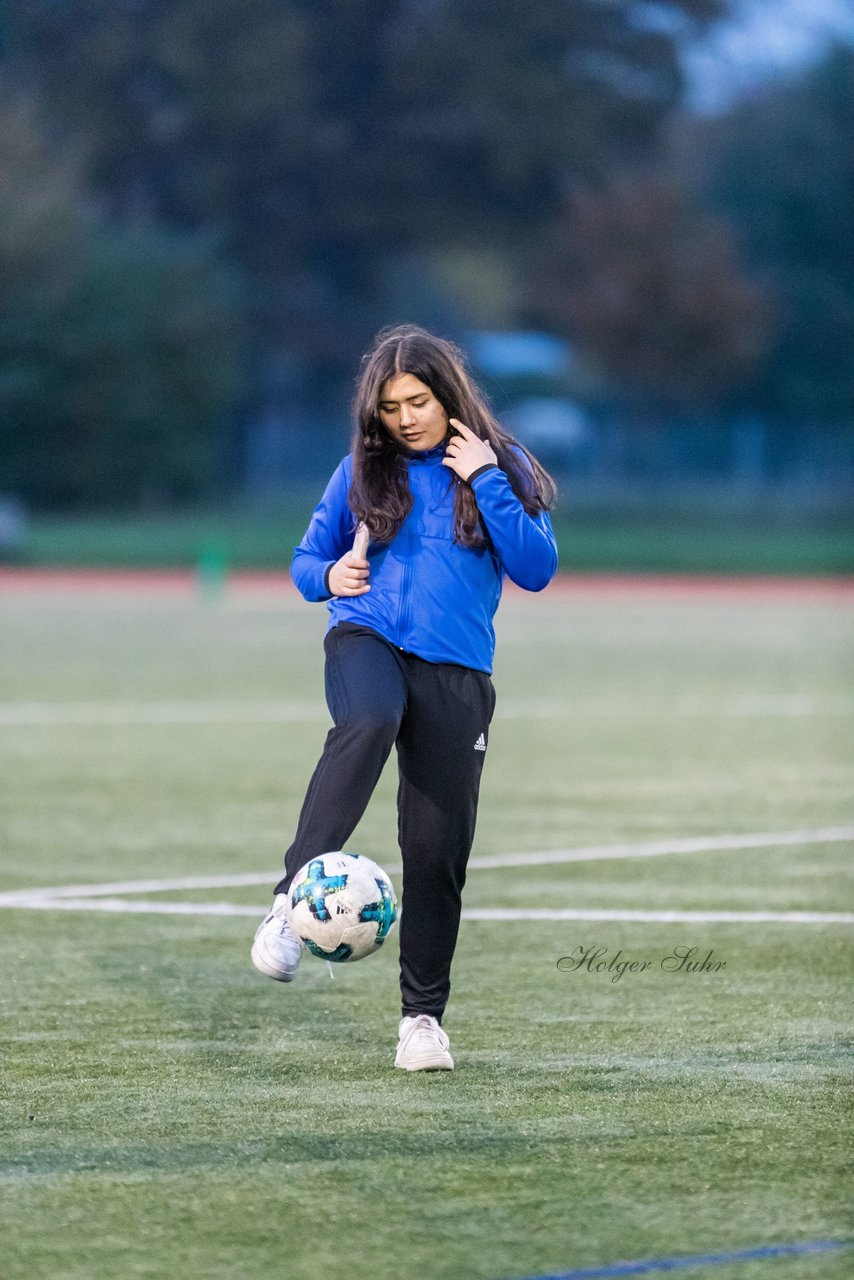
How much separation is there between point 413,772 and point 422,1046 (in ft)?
2.24

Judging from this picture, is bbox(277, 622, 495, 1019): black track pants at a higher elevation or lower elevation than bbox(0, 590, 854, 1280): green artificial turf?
higher

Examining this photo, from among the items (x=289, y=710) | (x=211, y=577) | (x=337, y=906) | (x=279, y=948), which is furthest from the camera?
(x=211, y=577)

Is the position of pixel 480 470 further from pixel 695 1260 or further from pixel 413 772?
pixel 695 1260

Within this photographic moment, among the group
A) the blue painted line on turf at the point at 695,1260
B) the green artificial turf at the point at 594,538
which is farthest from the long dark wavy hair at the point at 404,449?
the green artificial turf at the point at 594,538

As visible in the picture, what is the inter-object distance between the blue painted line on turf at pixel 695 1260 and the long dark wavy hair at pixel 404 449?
84.2 inches

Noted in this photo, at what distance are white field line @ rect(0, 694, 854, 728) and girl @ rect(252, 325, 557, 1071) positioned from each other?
9040 mm

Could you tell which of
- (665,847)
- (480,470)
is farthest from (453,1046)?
(665,847)

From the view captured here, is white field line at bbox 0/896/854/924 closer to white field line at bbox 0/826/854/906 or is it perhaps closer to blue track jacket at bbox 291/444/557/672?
white field line at bbox 0/826/854/906

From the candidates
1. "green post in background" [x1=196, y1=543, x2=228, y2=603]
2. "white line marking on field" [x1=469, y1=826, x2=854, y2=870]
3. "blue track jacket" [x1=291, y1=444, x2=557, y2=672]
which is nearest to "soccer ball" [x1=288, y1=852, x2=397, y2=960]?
"blue track jacket" [x1=291, y1=444, x2=557, y2=672]

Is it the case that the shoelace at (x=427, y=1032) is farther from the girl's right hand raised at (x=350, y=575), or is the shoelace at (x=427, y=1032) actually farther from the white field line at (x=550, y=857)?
the white field line at (x=550, y=857)

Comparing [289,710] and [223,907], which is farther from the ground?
[289,710]

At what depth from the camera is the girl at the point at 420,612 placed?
563 cm

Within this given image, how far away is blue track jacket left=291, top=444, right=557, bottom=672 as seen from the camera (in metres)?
→ 5.68

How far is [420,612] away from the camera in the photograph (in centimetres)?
572
